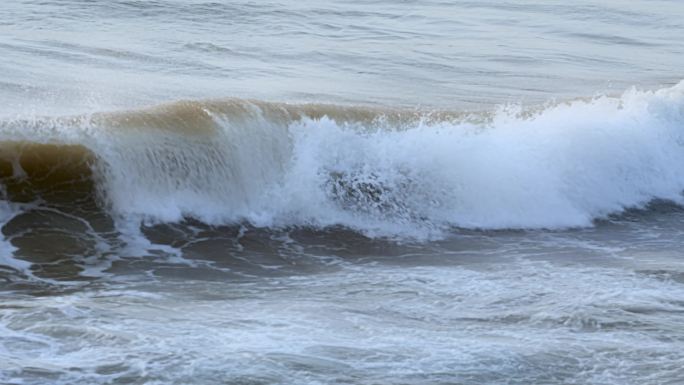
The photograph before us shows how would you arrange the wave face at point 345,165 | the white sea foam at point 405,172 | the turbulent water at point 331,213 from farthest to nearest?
1. the white sea foam at point 405,172
2. the wave face at point 345,165
3. the turbulent water at point 331,213

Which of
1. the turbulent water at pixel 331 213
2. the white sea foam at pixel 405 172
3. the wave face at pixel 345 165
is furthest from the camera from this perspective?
the white sea foam at pixel 405 172

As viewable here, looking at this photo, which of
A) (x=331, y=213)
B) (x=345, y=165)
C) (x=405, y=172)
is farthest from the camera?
(x=405, y=172)

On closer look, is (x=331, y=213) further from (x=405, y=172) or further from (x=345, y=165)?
(x=405, y=172)

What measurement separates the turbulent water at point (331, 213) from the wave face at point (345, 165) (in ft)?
0.09

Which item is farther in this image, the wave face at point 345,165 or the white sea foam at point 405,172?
the white sea foam at point 405,172

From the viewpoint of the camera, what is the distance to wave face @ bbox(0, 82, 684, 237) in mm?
10992

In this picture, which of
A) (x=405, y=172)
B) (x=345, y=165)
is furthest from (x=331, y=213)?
(x=405, y=172)

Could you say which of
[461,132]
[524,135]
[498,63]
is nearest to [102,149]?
[461,132]

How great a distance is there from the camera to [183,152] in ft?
37.3

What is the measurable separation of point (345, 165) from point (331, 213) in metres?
0.84

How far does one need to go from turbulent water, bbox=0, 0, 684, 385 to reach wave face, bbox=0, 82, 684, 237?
0.09 feet

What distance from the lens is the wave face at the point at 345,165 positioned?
10992 mm

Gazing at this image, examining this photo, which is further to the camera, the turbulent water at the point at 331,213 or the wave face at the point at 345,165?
the wave face at the point at 345,165

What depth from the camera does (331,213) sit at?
11.5m
